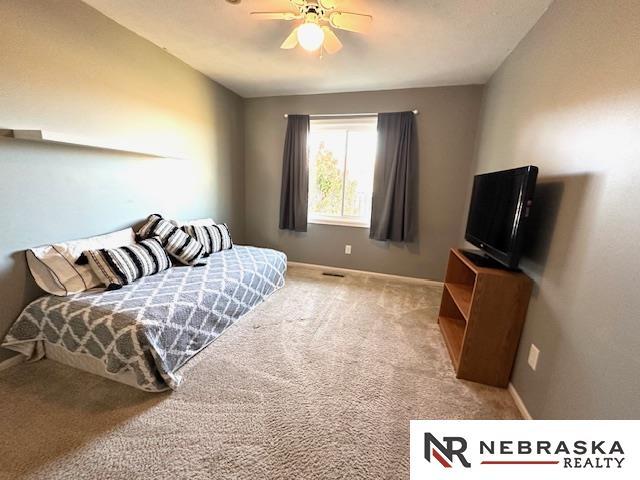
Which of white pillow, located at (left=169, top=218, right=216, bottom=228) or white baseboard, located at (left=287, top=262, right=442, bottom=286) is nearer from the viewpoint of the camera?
white pillow, located at (left=169, top=218, right=216, bottom=228)

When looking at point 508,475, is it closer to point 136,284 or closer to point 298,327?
point 298,327

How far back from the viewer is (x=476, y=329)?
69.3 inches

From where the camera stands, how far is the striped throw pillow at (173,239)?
8.30 ft

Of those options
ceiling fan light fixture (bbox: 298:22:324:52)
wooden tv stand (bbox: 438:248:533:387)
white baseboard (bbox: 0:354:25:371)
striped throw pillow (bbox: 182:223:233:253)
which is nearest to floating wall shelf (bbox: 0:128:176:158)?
striped throw pillow (bbox: 182:223:233:253)

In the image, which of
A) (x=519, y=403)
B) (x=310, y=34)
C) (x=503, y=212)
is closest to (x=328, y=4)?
(x=310, y=34)

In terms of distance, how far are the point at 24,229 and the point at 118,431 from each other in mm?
1472

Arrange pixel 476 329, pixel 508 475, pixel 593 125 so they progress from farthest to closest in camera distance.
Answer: pixel 476 329 < pixel 593 125 < pixel 508 475

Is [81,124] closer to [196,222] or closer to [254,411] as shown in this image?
[196,222]

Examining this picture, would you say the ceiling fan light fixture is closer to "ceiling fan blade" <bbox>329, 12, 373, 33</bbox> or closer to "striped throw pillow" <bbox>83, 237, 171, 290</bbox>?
"ceiling fan blade" <bbox>329, 12, 373, 33</bbox>

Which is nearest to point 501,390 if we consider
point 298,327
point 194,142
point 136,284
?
point 298,327

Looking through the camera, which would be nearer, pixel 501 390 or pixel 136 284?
pixel 501 390

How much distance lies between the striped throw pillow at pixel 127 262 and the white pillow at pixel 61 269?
2.6 inches

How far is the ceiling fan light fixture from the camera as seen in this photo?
1.68m

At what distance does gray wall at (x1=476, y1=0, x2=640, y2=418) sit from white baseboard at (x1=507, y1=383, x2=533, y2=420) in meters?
0.04
